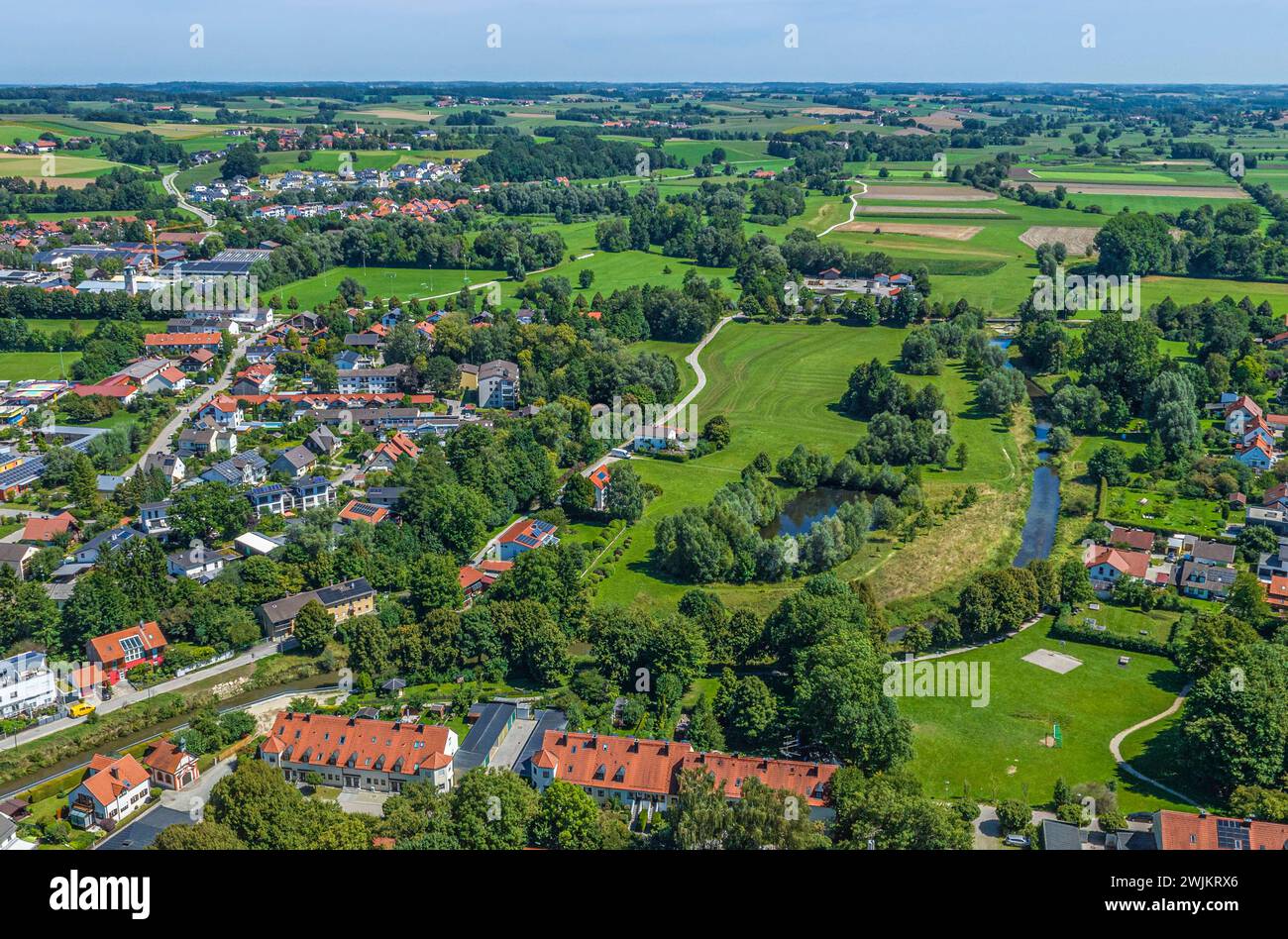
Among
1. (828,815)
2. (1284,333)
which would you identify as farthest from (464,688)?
(1284,333)

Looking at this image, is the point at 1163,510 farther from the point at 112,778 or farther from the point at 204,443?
the point at 204,443

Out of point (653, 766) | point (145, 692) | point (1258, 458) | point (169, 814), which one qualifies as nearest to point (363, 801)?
point (169, 814)

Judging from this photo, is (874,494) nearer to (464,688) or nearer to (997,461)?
(997,461)

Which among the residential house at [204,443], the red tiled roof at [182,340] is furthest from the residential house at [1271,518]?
the red tiled roof at [182,340]

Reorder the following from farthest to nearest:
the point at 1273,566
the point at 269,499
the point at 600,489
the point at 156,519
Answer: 1. the point at 600,489
2. the point at 269,499
3. the point at 156,519
4. the point at 1273,566

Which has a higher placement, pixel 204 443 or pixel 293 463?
pixel 204 443
